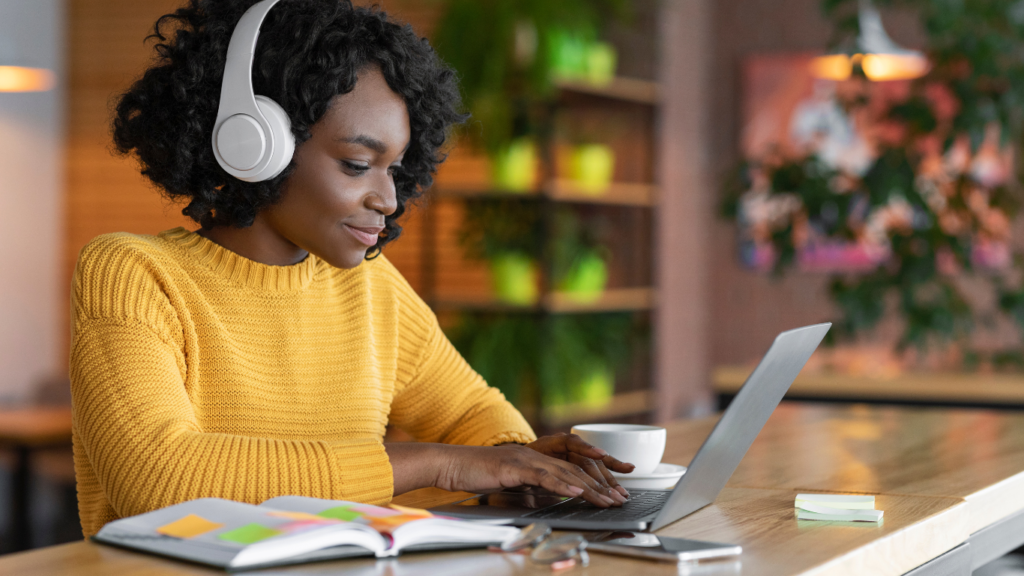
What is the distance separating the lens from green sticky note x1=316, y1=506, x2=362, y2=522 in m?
0.87

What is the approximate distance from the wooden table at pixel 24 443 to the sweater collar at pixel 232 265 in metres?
2.22

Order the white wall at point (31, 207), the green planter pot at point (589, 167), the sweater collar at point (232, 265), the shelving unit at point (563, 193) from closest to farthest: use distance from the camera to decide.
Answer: the sweater collar at point (232, 265), the shelving unit at point (563, 193), the green planter pot at point (589, 167), the white wall at point (31, 207)

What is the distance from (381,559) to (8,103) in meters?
3.69

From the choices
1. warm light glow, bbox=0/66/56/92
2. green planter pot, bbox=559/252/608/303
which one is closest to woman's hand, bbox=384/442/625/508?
green planter pot, bbox=559/252/608/303

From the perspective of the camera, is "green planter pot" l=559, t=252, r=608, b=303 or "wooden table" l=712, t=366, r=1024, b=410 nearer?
"wooden table" l=712, t=366, r=1024, b=410

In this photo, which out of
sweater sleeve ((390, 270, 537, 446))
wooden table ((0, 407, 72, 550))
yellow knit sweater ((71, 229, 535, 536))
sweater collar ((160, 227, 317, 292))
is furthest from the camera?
wooden table ((0, 407, 72, 550))

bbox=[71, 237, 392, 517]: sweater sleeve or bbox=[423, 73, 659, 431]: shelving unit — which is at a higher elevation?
bbox=[423, 73, 659, 431]: shelving unit

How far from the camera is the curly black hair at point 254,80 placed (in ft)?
4.11

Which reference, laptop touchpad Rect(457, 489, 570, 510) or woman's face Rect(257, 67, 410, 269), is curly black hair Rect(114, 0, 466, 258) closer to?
woman's face Rect(257, 67, 410, 269)

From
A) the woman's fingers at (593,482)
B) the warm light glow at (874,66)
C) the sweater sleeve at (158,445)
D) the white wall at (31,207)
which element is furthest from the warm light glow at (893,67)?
the sweater sleeve at (158,445)

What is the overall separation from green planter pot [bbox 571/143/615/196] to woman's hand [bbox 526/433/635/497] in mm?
2655

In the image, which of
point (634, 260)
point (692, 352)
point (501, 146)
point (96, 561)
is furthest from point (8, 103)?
point (96, 561)

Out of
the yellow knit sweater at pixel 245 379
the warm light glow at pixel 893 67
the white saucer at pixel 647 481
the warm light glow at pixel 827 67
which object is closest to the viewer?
the yellow knit sweater at pixel 245 379

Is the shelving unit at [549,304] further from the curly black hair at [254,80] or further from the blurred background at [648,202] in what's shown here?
the curly black hair at [254,80]
